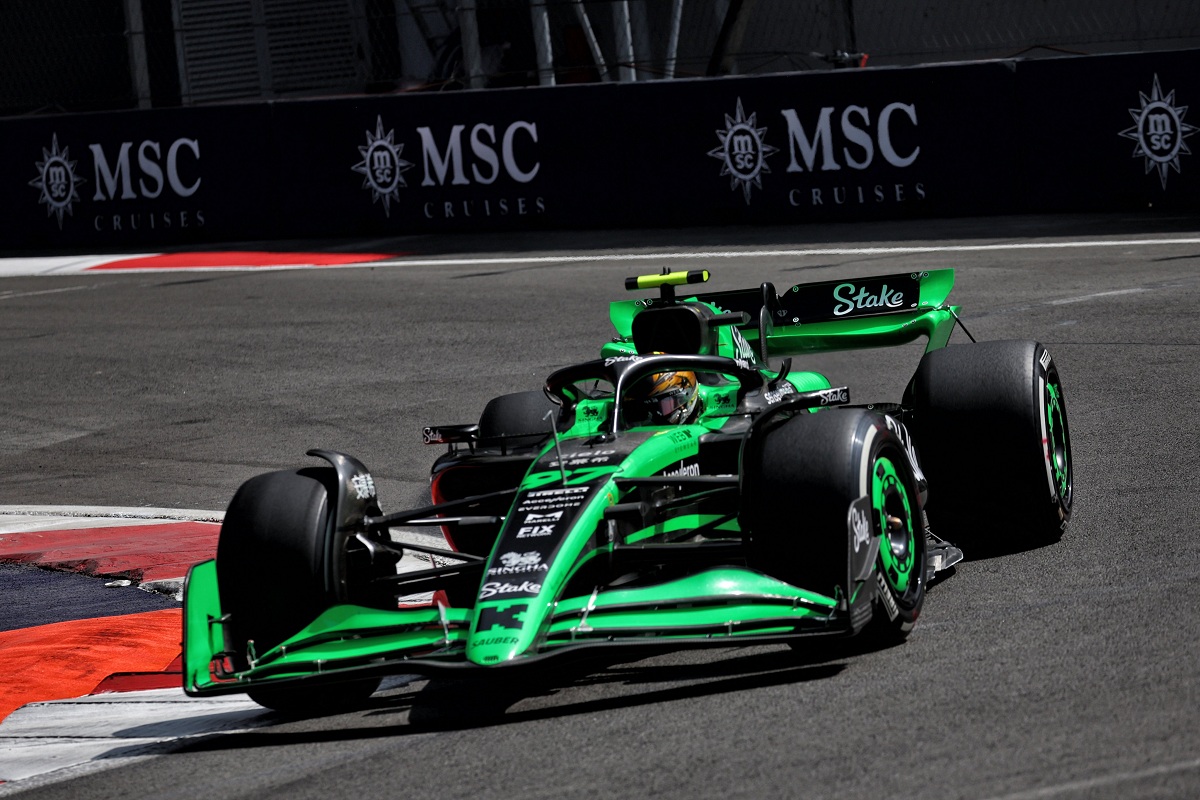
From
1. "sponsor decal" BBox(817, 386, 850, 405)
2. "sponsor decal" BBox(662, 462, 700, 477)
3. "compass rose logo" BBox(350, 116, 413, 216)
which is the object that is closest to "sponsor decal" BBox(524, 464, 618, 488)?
"sponsor decal" BBox(662, 462, 700, 477)

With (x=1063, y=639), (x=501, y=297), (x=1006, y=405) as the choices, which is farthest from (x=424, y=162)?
(x=1063, y=639)

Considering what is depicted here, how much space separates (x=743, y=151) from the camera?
58.0ft

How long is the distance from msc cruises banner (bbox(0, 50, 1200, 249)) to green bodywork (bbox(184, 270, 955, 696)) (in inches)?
442

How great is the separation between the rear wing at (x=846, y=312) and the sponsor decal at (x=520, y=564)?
8.72 feet

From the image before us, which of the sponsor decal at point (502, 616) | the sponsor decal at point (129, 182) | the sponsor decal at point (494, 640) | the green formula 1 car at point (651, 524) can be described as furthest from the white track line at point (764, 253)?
the sponsor decal at point (494, 640)

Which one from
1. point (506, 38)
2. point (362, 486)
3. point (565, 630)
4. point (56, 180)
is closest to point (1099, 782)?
point (565, 630)

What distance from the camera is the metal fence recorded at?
2172 centimetres

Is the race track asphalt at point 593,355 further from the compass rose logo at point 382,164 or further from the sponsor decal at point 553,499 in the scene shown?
the compass rose logo at point 382,164

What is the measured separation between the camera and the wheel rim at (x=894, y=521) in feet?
18.6

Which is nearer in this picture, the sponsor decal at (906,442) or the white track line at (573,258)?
the sponsor decal at (906,442)

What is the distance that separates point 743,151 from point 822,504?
1269cm

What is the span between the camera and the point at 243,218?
2008cm

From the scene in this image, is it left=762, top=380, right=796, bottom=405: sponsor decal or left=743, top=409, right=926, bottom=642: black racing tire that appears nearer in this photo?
left=743, top=409, right=926, bottom=642: black racing tire

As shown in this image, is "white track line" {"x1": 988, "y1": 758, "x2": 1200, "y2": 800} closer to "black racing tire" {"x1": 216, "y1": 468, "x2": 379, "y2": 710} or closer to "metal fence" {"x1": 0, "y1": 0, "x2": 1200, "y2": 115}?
"black racing tire" {"x1": 216, "y1": 468, "x2": 379, "y2": 710}
